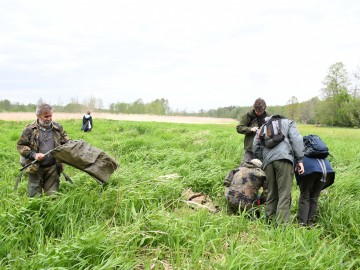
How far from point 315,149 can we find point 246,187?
1.11m

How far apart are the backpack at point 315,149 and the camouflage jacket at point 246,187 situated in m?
0.79

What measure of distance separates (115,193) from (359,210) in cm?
346

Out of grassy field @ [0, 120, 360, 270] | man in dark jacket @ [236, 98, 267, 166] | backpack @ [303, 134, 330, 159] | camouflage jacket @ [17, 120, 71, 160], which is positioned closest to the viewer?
grassy field @ [0, 120, 360, 270]

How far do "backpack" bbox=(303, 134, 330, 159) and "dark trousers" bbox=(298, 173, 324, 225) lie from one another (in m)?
0.27

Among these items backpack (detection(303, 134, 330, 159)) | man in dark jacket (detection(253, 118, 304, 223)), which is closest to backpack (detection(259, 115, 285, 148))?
man in dark jacket (detection(253, 118, 304, 223))

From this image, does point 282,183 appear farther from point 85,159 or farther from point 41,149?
point 41,149

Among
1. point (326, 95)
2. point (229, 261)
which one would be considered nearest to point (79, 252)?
point (229, 261)

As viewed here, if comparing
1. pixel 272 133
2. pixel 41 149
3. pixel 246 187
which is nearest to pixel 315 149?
pixel 272 133

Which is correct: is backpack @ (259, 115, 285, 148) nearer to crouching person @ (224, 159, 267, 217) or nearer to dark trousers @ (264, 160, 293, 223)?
dark trousers @ (264, 160, 293, 223)

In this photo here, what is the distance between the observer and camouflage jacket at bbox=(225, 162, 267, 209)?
4184 mm

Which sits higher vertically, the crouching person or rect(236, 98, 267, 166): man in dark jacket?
rect(236, 98, 267, 166): man in dark jacket

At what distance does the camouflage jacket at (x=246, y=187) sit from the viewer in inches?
165

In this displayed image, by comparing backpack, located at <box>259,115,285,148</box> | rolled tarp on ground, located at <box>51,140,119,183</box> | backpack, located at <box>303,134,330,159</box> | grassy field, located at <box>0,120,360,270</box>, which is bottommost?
grassy field, located at <box>0,120,360,270</box>

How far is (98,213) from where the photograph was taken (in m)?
3.76
